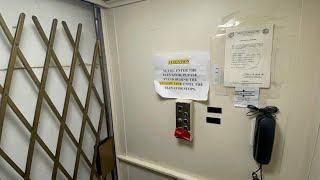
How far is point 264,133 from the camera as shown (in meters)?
1.01

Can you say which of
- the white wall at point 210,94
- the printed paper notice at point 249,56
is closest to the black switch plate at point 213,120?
the white wall at point 210,94

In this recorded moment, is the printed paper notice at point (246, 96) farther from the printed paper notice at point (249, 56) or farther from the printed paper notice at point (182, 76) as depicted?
the printed paper notice at point (182, 76)

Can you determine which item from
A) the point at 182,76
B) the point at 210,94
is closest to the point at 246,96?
the point at 210,94

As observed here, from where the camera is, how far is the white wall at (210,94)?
99 centimetres

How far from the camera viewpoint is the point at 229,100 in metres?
1.18

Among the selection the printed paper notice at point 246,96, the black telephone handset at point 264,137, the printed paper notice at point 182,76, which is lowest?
the black telephone handset at point 264,137

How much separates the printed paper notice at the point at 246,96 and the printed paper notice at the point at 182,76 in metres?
0.19

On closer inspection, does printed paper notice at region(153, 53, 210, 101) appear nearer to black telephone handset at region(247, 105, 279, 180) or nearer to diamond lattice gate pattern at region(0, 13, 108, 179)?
black telephone handset at region(247, 105, 279, 180)

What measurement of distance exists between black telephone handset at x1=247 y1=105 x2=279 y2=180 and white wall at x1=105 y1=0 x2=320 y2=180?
0.16ft

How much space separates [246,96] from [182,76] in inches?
17.2

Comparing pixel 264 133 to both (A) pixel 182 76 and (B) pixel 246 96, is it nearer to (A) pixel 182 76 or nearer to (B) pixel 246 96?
(B) pixel 246 96

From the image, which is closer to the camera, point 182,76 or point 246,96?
point 246,96

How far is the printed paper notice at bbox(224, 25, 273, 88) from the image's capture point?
40.6 inches

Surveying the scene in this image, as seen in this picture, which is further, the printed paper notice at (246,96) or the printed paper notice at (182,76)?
the printed paper notice at (182,76)
